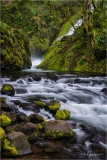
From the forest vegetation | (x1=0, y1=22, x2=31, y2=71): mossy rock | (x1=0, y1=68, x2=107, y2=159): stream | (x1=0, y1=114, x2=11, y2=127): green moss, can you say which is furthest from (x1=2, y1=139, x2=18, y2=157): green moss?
(x1=0, y1=22, x2=31, y2=71): mossy rock

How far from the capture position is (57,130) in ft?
14.7

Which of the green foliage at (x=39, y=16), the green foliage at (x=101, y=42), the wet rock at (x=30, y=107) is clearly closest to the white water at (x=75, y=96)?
the wet rock at (x=30, y=107)

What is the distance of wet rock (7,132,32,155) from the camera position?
380cm

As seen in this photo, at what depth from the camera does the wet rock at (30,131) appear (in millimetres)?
4305

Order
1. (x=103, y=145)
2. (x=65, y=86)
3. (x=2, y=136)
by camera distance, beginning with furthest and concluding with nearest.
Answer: (x=65, y=86) < (x=103, y=145) < (x=2, y=136)

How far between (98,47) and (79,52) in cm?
280

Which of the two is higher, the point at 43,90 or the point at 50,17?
the point at 50,17

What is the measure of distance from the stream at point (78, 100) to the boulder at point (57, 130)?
0.80 ft

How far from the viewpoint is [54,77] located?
10766 millimetres

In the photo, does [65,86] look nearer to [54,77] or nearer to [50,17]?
[54,77]

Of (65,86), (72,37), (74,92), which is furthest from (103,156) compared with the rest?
(72,37)

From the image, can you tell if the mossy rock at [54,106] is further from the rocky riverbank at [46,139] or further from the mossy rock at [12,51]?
the mossy rock at [12,51]

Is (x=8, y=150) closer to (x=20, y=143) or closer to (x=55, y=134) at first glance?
(x=20, y=143)

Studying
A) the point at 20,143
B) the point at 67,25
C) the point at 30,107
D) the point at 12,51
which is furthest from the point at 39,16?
the point at 20,143
